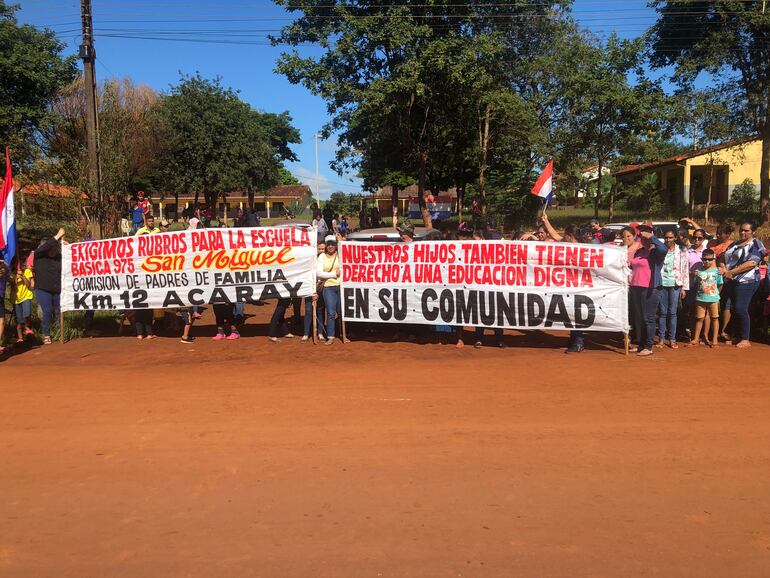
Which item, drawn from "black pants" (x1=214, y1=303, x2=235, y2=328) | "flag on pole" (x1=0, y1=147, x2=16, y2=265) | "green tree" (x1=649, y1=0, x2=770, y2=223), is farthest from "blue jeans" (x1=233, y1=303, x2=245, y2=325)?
"green tree" (x1=649, y1=0, x2=770, y2=223)

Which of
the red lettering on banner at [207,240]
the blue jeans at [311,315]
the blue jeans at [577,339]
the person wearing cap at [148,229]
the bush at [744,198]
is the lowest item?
the blue jeans at [577,339]

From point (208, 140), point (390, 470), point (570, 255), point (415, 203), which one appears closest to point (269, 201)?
point (415, 203)

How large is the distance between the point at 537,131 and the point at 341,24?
10.5 meters

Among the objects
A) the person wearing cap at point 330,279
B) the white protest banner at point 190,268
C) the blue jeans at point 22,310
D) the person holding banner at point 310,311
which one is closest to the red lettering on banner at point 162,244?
the white protest banner at point 190,268

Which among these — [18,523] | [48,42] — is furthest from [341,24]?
[18,523]

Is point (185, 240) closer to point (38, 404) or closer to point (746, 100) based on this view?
point (38, 404)

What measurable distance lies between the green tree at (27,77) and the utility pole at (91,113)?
1217 centimetres

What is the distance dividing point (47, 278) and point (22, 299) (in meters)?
0.53

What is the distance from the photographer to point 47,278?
10812 mm

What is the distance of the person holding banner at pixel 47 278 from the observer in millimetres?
10773

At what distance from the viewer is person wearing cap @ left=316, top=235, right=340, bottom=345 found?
10.3 meters

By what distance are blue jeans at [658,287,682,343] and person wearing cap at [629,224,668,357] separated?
16 centimetres

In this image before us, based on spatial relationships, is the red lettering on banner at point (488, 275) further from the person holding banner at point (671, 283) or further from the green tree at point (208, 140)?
the green tree at point (208, 140)

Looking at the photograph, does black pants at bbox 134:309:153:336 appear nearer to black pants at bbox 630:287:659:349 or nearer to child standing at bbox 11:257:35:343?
child standing at bbox 11:257:35:343
